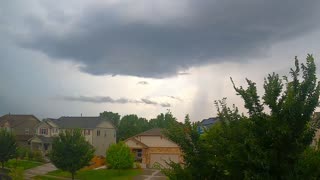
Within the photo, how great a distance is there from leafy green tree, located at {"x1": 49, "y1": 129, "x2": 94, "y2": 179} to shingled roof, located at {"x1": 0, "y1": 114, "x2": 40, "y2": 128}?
45.9 meters

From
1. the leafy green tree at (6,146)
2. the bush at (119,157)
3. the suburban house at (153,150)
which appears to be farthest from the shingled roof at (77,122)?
the bush at (119,157)

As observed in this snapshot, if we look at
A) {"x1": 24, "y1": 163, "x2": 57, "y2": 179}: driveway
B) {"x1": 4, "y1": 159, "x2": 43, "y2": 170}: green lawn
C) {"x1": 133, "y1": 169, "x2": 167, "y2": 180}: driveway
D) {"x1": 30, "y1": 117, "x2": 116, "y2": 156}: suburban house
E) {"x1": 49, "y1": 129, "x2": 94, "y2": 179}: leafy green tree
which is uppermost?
{"x1": 30, "y1": 117, "x2": 116, "y2": 156}: suburban house

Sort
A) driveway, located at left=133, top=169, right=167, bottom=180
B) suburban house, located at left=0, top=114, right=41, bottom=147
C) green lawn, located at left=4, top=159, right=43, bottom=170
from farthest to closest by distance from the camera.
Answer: suburban house, located at left=0, top=114, right=41, bottom=147
green lawn, located at left=4, top=159, right=43, bottom=170
driveway, located at left=133, top=169, right=167, bottom=180

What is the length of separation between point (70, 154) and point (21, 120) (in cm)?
4895

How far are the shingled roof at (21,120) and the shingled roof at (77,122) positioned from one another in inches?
387

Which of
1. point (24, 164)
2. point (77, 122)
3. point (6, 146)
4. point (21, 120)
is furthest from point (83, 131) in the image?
point (21, 120)

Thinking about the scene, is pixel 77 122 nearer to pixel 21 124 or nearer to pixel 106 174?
pixel 21 124

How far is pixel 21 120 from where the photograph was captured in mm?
90562

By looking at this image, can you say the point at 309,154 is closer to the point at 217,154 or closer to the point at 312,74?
the point at 312,74

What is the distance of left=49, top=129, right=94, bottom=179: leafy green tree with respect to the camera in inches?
1818

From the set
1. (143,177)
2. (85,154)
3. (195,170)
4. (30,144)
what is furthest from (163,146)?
(195,170)

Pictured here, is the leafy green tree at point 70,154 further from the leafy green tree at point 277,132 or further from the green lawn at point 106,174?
the leafy green tree at point 277,132

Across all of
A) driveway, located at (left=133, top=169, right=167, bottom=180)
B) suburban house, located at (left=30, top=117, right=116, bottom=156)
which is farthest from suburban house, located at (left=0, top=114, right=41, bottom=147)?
driveway, located at (left=133, top=169, right=167, bottom=180)

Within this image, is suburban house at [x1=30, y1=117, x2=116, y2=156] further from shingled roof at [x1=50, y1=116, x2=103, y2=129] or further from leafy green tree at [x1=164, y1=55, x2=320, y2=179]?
leafy green tree at [x1=164, y1=55, x2=320, y2=179]
